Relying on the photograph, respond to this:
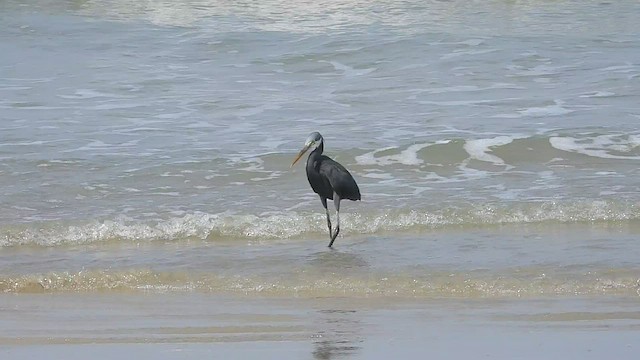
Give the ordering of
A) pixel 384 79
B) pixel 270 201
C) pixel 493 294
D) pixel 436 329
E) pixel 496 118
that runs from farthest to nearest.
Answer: pixel 384 79
pixel 496 118
pixel 270 201
pixel 493 294
pixel 436 329

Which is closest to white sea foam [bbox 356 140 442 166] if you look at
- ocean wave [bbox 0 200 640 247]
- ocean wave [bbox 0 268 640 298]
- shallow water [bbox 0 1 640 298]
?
shallow water [bbox 0 1 640 298]

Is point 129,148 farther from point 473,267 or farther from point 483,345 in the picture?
point 483,345

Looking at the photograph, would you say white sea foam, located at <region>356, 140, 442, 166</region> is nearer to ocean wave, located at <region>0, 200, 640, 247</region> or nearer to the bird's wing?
ocean wave, located at <region>0, 200, 640, 247</region>

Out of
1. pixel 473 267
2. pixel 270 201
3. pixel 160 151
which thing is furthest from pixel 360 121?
pixel 473 267

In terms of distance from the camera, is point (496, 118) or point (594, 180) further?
point (496, 118)

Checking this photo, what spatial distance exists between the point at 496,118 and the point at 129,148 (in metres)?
3.85

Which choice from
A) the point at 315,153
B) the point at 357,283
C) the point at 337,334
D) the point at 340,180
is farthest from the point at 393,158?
the point at 337,334

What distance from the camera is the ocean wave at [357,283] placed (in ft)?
22.0

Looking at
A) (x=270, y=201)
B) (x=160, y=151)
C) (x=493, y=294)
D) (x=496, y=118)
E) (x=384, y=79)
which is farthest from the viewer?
(x=384, y=79)

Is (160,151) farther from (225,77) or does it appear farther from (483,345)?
(483,345)

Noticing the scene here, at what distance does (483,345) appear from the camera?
17.3ft

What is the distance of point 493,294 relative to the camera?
666 centimetres

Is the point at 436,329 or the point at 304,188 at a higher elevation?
the point at 436,329

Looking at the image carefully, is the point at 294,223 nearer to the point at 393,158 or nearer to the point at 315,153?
the point at 315,153
